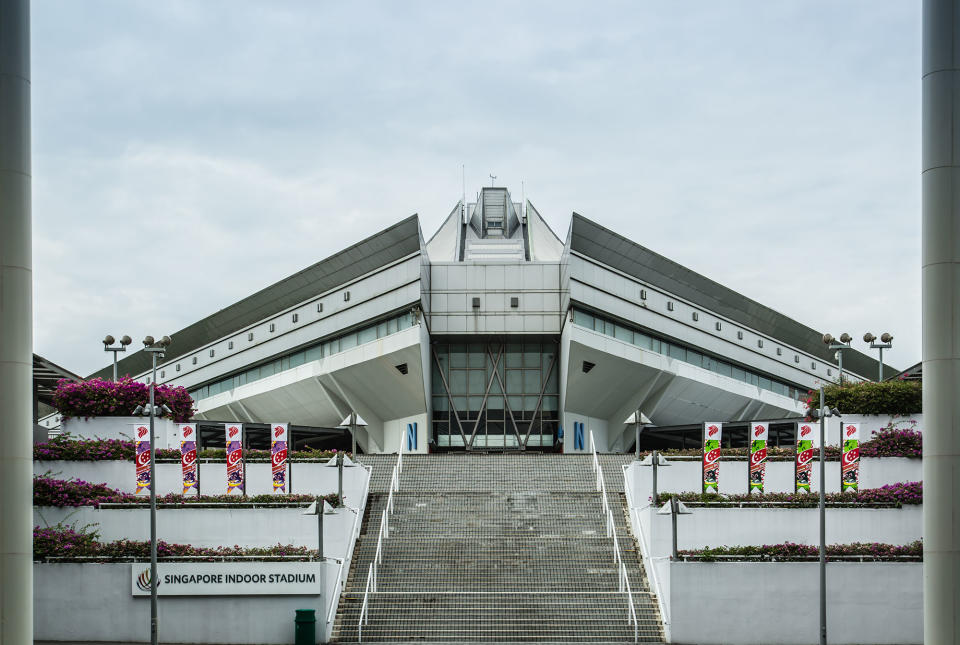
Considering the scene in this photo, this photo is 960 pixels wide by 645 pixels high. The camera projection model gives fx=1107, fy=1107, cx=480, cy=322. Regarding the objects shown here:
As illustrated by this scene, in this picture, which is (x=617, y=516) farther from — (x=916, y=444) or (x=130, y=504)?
(x=130, y=504)

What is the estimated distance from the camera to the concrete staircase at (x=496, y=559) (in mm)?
24828

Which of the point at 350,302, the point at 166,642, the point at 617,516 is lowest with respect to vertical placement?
the point at 166,642

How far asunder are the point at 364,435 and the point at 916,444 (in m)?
24.9

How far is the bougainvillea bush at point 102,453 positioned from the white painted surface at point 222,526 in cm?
294

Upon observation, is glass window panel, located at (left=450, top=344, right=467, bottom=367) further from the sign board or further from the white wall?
the sign board

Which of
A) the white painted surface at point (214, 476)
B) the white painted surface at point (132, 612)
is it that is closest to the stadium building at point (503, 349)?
the white painted surface at point (214, 476)

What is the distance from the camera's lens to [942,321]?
11938 millimetres

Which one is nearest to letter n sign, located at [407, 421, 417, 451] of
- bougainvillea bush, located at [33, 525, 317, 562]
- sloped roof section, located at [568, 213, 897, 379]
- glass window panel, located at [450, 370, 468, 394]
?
glass window panel, located at [450, 370, 468, 394]

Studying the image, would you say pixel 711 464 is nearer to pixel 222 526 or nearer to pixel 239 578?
pixel 239 578

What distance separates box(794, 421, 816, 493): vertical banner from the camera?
1104 inches

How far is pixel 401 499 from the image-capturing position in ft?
106

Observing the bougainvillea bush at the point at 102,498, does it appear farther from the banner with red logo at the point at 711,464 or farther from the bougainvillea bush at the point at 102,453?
the banner with red logo at the point at 711,464

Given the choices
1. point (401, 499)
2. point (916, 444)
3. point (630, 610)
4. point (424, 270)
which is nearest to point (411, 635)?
point (630, 610)

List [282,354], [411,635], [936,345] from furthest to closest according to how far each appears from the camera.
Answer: [282,354] < [411,635] < [936,345]
